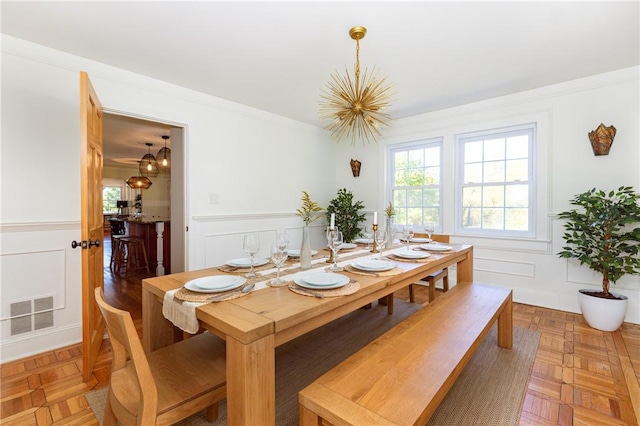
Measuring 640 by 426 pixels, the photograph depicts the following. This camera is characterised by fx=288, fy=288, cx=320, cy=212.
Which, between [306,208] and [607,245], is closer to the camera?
[607,245]

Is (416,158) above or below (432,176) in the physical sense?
above

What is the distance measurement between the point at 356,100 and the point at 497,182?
7.97 feet

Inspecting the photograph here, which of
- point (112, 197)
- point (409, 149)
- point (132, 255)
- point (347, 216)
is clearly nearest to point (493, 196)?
point (409, 149)

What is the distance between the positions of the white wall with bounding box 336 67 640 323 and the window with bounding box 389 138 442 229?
0.19 m

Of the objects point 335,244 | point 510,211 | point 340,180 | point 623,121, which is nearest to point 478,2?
point 335,244

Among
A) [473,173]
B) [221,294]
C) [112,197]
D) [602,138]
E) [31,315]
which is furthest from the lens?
[112,197]

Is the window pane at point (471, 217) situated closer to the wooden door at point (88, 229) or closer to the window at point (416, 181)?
the window at point (416, 181)

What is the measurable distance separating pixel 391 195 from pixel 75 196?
376cm

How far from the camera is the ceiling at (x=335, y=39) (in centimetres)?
187

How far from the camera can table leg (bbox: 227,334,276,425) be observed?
96cm

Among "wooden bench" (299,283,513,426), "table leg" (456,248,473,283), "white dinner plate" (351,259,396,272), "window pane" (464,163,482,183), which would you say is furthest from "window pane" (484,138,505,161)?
"white dinner plate" (351,259,396,272)

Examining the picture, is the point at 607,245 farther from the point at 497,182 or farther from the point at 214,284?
the point at 214,284

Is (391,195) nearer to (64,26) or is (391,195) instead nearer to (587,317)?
(587,317)

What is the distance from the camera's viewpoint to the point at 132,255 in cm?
474
